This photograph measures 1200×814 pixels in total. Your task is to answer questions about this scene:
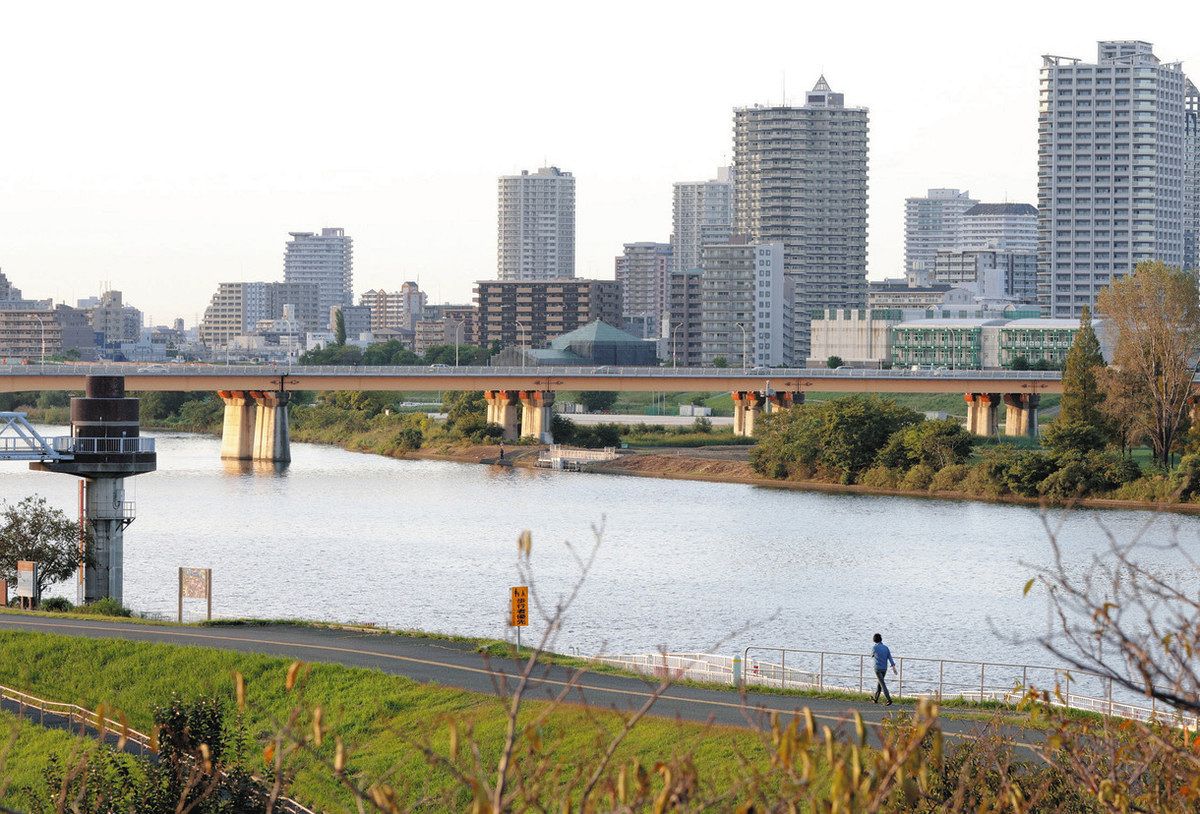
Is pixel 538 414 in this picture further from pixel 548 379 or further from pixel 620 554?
pixel 620 554

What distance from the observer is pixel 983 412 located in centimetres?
12162

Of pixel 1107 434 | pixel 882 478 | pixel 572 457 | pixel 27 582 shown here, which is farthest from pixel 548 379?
pixel 27 582

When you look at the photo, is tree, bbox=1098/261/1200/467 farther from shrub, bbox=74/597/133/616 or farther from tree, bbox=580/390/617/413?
tree, bbox=580/390/617/413

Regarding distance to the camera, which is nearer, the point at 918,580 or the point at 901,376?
the point at 918,580

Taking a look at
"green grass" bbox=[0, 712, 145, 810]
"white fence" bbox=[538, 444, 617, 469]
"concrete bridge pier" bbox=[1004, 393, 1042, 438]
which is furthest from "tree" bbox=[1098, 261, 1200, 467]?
"green grass" bbox=[0, 712, 145, 810]

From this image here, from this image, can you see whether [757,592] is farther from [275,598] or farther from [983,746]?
[983,746]

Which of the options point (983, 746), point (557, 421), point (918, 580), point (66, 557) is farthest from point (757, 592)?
point (557, 421)

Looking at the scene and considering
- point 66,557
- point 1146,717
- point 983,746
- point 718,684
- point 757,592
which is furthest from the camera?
point 757,592

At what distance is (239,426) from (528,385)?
19.5 metres

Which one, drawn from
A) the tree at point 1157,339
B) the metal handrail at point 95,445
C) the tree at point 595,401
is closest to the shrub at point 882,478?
the tree at point 1157,339

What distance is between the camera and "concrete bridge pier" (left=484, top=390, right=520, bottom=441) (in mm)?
123562

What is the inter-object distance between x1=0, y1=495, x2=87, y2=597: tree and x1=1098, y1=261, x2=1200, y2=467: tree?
5663 cm

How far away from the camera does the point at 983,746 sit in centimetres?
2189

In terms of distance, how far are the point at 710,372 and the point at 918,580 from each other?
6844 cm
